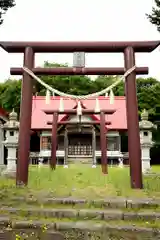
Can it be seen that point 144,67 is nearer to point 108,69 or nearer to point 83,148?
point 108,69

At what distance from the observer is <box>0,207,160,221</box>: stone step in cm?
567

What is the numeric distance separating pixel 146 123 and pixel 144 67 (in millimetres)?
5604

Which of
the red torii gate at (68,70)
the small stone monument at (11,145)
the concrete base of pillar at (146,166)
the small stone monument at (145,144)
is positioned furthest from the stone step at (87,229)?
the small stone monument at (145,144)

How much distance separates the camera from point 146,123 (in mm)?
14594

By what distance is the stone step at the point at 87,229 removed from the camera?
482 cm

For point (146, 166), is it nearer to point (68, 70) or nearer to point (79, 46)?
point (68, 70)

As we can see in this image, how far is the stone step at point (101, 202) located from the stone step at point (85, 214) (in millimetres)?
300

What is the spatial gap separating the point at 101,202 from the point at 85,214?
69 cm

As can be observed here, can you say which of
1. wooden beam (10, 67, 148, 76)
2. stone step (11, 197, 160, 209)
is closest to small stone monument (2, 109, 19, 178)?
wooden beam (10, 67, 148, 76)

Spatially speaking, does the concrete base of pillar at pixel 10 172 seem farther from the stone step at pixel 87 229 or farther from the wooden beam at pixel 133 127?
the stone step at pixel 87 229

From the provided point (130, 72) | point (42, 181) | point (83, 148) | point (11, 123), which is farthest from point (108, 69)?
point (83, 148)

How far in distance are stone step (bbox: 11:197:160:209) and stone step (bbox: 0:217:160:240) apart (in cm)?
88

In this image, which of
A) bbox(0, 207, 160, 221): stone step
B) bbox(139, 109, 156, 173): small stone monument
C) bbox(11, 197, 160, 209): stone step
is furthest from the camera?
bbox(139, 109, 156, 173): small stone monument
